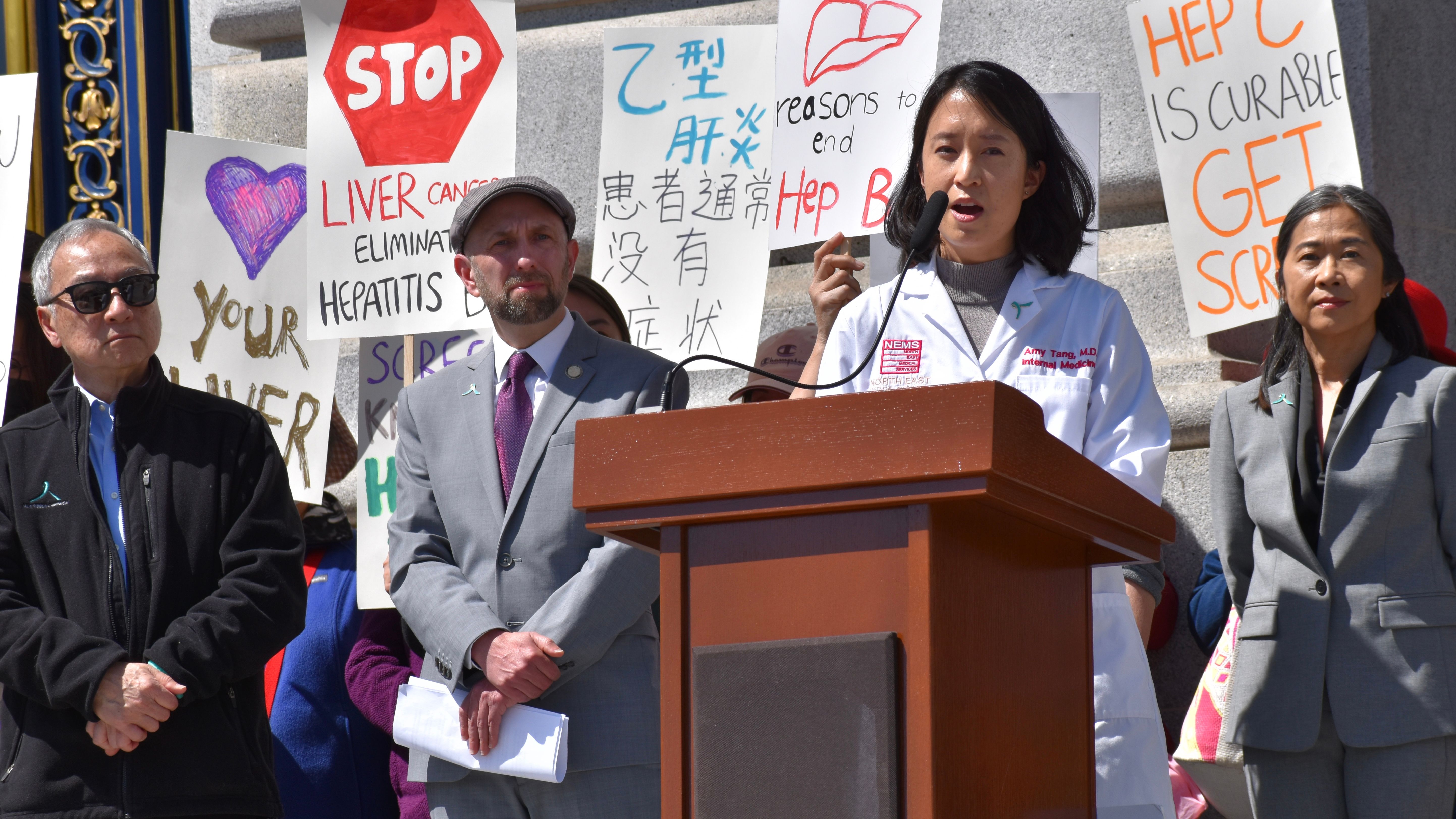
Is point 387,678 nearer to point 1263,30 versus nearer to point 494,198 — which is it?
point 494,198

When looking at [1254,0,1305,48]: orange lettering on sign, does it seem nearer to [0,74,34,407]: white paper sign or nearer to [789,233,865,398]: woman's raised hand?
[789,233,865,398]: woman's raised hand

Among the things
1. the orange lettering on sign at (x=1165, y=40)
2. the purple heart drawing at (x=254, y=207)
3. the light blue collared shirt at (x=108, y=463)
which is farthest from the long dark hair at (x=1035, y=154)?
the purple heart drawing at (x=254, y=207)

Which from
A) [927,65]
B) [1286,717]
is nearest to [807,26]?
[927,65]

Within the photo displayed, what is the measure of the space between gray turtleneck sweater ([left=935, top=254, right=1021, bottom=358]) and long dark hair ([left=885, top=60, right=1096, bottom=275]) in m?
0.05

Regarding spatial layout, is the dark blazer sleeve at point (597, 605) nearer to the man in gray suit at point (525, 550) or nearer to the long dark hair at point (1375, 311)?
the man in gray suit at point (525, 550)

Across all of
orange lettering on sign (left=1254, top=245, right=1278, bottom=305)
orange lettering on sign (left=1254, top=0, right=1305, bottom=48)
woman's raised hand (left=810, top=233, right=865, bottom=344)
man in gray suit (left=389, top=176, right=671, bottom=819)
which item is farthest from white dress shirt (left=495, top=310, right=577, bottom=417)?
orange lettering on sign (left=1254, top=0, right=1305, bottom=48)

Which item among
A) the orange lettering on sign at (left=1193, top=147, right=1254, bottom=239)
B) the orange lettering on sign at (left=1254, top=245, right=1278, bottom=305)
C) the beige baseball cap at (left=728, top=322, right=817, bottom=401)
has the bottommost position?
the beige baseball cap at (left=728, top=322, right=817, bottom=401)

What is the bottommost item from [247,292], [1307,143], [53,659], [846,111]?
[53,659]

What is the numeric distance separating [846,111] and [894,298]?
88.7 inches

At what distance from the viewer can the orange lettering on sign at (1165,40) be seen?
13.4 ft

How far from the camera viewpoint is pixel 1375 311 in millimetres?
3369

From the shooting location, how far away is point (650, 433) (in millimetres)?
1679

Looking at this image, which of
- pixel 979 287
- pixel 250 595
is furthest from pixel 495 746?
pixel 979 287

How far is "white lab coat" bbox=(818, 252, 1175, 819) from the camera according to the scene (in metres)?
2.38
